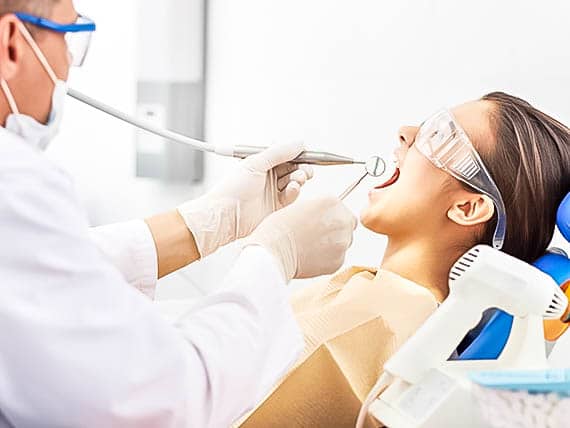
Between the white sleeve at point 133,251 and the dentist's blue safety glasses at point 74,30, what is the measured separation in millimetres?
502

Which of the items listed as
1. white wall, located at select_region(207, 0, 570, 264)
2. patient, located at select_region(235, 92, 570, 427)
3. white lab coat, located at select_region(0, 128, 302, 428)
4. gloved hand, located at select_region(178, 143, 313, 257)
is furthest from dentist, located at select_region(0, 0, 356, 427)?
white wall, located at select_region(207, 0, 570, 264)

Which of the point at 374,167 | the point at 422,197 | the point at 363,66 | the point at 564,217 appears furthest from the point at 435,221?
the point at 363,66

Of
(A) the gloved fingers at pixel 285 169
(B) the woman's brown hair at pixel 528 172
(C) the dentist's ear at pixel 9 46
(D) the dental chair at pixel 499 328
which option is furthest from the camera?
(A) the gloved fingers at pixel 285 169

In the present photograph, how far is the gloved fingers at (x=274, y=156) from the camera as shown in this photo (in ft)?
5.95

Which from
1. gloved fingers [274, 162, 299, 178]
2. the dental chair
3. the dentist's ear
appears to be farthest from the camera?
gloved fingers [274, 162, 299, 178]

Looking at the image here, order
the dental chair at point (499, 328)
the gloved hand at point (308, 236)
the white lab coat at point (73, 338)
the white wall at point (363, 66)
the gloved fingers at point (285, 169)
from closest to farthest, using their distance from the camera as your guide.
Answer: the white lab coat at point (73, 338) → the gloved hand at point (308, 236) → the dental chair at point (499, 328) → the gloved fingers at point (285, 169) → the white wall at point (363, 66)

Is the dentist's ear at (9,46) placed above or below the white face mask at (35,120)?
above

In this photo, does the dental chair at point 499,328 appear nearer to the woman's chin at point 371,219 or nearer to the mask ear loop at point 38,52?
the woman's chin at point 371,219

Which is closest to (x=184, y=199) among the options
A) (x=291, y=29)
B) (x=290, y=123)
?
(x=290, y=123)

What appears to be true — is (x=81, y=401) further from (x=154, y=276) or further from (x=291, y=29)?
(x=291, y=29)

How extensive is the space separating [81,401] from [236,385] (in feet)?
0.71

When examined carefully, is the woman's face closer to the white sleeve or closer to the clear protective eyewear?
the clear protective eyewear

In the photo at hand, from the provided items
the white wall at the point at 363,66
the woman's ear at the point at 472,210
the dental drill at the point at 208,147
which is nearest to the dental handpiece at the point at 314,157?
the dental drill at the point at 208,147

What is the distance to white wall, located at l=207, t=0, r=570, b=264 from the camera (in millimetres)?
2244
